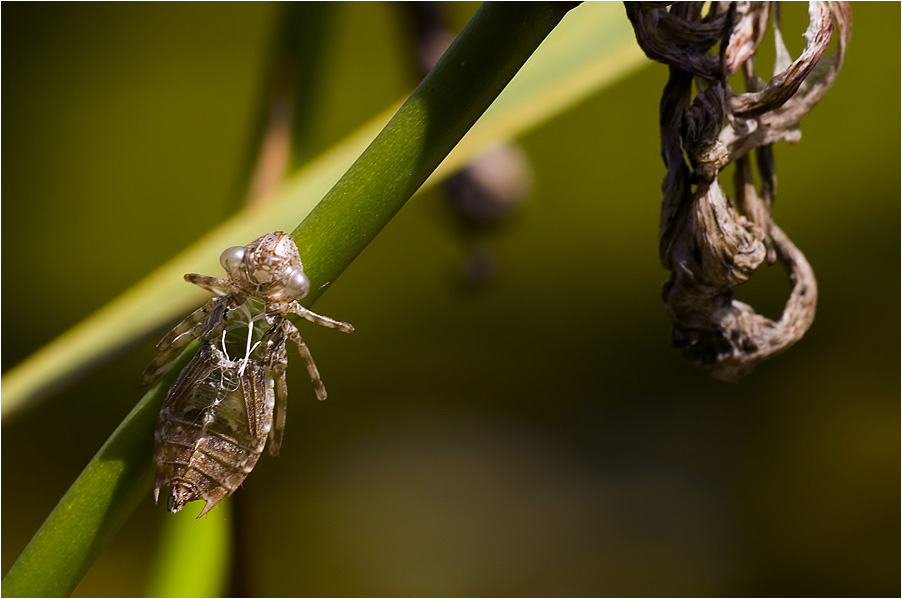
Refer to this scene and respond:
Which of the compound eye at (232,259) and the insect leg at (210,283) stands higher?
the compound eye at (232,259)

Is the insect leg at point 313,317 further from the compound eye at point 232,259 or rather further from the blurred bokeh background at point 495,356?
the blurred bokeh background at point 495,356

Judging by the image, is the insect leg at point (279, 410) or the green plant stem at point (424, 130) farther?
the insect leg at point (279, 410)

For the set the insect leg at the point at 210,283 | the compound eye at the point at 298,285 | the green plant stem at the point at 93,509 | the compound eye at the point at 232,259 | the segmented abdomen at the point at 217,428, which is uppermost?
the compound eye at the point at 232,259

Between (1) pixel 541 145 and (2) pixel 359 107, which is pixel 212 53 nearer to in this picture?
(2) pixel 359 107

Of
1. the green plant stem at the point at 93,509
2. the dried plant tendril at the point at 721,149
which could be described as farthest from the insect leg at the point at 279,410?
the dried plant tendril at the point at 721,149

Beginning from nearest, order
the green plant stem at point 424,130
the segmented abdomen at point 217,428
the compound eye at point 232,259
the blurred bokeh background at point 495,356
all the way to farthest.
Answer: the green plant stem at point 424,130
the segmented abdomen at point 217,428
the compound eye at point 232,259
the blurred bokeh background at point 495,356

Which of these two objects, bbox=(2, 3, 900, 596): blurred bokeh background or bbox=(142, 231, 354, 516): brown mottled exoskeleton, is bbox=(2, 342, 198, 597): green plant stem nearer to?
bbox=(142, 231, 354, 516): brown mottled exoskeleton
